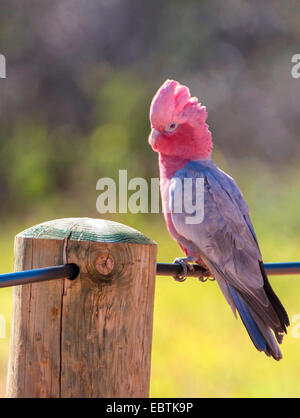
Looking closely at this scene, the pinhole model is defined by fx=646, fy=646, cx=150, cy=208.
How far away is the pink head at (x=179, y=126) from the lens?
3.13m

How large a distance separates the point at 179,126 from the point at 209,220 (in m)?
0.54

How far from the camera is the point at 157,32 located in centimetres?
978

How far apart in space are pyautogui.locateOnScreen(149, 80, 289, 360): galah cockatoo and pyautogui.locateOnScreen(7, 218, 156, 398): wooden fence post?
39.8 inches

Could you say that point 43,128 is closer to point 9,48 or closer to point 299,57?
point 9,48

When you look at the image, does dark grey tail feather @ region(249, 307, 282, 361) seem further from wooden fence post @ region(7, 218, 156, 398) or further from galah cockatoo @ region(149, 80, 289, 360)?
wooden fence post @ region(7, 218, 156, 398)

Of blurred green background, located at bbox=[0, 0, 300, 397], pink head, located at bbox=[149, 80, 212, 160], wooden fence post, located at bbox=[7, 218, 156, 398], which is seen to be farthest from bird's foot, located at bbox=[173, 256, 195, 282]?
blurred green background, located at bbox=[0, 0, 300, 397]

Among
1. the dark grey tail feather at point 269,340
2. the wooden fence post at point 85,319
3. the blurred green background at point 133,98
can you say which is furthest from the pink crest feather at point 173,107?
the blurred green background at point 133,98

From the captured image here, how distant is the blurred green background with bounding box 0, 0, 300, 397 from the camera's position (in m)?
7.51

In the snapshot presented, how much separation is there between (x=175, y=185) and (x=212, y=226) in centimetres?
28

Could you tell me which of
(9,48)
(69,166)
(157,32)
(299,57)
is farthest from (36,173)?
(299,57)

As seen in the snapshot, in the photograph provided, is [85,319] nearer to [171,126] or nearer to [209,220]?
[209,220]

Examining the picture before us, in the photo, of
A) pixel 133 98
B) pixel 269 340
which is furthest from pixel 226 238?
pixel 133 98

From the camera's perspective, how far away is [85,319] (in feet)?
5.58

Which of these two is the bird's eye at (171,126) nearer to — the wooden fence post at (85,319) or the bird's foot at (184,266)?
the bird's foot at (184,266)
